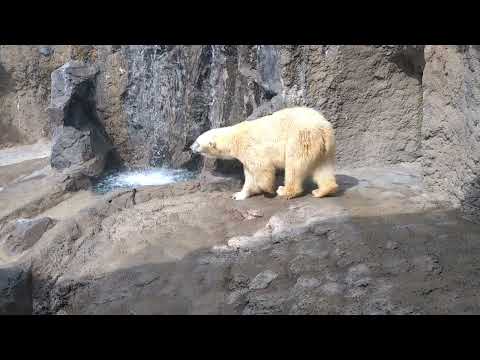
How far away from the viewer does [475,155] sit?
14.3ft

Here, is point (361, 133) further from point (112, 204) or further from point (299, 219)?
point (112, 204)

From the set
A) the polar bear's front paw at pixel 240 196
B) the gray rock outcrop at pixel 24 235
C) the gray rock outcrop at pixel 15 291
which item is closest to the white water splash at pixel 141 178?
the gray rock outcrop at pixel 24 235

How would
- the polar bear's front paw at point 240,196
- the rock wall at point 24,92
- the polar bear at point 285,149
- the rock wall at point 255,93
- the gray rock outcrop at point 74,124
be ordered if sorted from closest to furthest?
the polar bear at point 285,149 < the polar bear's front paw at point 240,196 < the rock wall at point 255,93 < the gray rock outcrop at point 74,124 < the rock wall at point 24,92

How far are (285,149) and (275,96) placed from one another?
1746 millimetres

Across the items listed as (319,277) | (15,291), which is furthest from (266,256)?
(15,291)

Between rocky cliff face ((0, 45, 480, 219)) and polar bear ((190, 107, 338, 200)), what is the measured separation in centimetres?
97

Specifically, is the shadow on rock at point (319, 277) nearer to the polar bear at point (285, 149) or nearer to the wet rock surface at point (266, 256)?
the wet rock surface at point (266, 256)

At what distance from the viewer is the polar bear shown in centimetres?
538

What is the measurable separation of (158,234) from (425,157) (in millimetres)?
3078

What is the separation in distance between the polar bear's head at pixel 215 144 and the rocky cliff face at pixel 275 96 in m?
0.73

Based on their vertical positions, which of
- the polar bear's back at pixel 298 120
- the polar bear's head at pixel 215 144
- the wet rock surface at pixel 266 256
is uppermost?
the polar bear's back at pixel 298 120

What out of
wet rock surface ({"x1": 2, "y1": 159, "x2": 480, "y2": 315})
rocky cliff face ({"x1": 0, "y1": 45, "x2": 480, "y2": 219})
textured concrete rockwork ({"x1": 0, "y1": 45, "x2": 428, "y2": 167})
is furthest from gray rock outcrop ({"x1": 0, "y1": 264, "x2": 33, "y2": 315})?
textured concrete rockwork ({"x1": 0, "y1": 45, "x2": 428, "y2": 167})

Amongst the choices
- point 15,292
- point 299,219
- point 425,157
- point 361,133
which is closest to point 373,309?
point 299,219

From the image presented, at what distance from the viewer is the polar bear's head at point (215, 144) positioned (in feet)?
19.6
